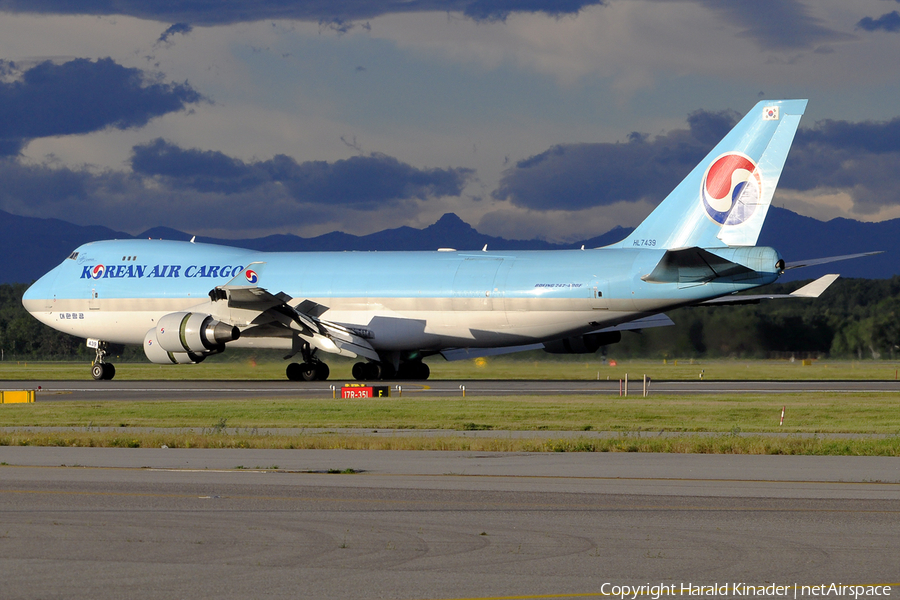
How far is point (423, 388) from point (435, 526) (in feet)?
90.6

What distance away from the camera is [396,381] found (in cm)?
4578

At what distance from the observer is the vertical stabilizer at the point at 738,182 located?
132 feet

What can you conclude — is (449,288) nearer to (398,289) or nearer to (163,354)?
(398,289)

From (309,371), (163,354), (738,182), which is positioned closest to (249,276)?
(309,371)

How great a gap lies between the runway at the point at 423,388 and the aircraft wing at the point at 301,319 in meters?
1.76

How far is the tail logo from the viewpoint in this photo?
40.6 metres

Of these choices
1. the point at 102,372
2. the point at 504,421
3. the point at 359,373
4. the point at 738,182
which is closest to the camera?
the point at 504,421

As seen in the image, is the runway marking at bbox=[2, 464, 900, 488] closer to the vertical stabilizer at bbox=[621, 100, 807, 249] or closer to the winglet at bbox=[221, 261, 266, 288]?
the vertical stabilizer at bbox=[621, 100, 807, 249]

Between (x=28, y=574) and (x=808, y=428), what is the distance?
18968mm

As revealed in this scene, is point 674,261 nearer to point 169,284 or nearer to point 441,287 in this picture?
point 441,287

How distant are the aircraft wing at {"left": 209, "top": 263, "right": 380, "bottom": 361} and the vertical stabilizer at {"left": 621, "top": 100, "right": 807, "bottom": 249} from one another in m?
13.2

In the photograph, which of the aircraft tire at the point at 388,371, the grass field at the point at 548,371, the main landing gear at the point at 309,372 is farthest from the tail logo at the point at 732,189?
the main landing gear at the point at 309,372

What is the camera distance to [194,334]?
4278cm

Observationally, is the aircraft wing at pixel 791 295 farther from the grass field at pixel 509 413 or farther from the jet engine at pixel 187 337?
the jet engine at pixel 187 337
